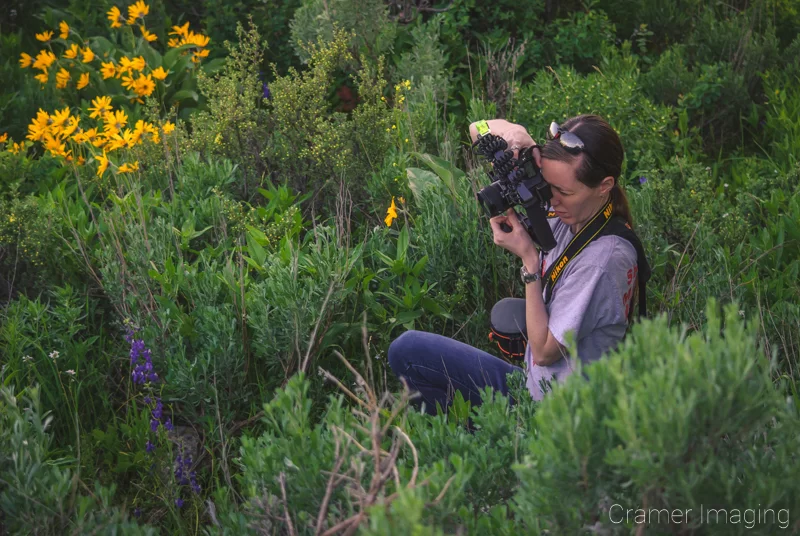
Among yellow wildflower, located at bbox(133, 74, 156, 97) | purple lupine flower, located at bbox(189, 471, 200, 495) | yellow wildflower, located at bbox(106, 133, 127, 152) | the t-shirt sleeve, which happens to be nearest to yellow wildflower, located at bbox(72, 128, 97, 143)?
yellow wildflower, located at bbox(106, 133, 127, 152)

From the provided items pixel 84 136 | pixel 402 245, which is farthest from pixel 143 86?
pixel 402 245

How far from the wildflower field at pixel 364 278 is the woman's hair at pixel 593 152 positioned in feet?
1.89

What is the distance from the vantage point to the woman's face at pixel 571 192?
2.62 m

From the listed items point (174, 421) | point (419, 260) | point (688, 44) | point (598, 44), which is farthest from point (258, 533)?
point (688, 44)

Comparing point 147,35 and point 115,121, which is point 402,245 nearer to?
point 115,121

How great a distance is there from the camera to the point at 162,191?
407cm

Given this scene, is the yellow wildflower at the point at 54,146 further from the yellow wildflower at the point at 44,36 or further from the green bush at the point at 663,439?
the green bush at the point at 663,439

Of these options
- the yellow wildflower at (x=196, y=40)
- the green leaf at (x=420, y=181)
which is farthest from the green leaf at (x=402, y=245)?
the yellow wildflower at (x=196, y=40)

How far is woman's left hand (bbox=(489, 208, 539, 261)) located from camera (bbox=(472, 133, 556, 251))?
0.07 ft

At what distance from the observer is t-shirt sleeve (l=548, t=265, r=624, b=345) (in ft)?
8.09

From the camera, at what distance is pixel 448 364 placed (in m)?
2.98

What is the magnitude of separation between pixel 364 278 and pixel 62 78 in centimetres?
292

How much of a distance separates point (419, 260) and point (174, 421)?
113 cm

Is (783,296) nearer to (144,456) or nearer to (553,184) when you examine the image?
(553,184)
